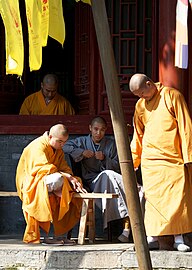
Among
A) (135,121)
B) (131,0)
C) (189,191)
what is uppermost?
(131,0)

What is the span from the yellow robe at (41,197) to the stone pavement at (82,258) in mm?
538

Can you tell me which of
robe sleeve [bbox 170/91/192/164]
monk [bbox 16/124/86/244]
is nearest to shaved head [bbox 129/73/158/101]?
robe sleeve [bbox 170/91/192/164]

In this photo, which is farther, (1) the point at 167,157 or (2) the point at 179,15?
(1) the point at 167,157

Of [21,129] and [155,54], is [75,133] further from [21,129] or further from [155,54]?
[155,54]

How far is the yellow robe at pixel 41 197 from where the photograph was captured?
28.2 feet

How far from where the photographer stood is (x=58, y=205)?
878cm

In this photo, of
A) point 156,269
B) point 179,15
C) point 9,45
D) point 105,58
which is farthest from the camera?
point 156,269

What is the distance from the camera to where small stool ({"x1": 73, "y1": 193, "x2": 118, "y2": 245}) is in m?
8.59

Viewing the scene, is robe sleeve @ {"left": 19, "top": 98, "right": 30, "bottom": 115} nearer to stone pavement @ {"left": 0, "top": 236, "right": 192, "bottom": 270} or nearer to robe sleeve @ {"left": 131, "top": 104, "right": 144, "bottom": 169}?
robe sleeve @ {"left": 131, "top": 104, "right": 144, "bottom": 169}

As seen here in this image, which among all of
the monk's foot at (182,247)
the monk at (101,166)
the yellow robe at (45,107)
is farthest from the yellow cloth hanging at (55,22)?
the yellow robe at (45,107)

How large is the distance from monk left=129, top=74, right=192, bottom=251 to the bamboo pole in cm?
236

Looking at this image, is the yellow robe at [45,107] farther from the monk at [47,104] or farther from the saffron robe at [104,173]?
the saffron robe at [104,173]

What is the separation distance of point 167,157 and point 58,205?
1332mm

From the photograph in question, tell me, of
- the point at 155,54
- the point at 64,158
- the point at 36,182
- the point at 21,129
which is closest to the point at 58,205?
the point at 36,182
